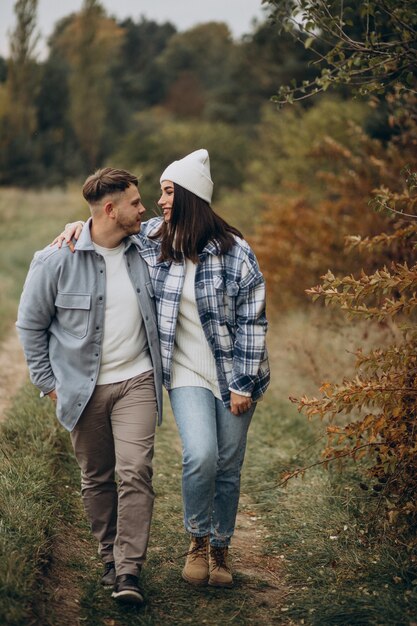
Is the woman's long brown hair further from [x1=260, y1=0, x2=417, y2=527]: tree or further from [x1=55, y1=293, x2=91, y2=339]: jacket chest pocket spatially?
[x1=260, y1=0, x2=417, y2=527]: tree

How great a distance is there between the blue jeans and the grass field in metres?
0.40

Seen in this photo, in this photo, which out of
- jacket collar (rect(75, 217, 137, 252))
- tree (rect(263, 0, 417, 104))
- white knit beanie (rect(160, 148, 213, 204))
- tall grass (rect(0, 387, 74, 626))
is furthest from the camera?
tree (rect(263, 0, 417, 104))

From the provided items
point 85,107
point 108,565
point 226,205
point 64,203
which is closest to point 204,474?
point 108,565

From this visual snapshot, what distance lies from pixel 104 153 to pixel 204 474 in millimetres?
36071

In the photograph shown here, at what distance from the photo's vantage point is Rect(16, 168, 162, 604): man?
3885 mm

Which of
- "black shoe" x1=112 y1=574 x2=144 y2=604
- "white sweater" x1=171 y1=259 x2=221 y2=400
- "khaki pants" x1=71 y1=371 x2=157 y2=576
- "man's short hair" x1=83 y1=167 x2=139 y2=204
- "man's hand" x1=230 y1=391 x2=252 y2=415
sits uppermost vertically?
"man's short hair" x1=83 y1=167 x2=139 y2=204

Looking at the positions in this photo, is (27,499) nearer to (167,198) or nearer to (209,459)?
(209,459)

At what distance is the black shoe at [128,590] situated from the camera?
377 centimetres

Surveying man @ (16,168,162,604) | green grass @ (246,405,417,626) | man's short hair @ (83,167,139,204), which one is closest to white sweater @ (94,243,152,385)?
man @ (16,168,162,604)

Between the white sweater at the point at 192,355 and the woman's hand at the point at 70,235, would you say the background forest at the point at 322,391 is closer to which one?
the white sweater at the point at 192,355

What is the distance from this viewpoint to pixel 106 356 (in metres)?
4.02

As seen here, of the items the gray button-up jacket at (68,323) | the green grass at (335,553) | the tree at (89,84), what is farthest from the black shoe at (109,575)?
the tree at (89,84)

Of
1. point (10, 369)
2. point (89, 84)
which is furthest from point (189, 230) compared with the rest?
point (89, 84)

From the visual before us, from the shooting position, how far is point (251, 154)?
23.7 m
